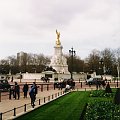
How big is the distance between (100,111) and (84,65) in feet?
433

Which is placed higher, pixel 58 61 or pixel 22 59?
pixel 22 59

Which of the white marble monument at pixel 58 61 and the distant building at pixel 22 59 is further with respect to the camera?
the distant building at pixel 22 59

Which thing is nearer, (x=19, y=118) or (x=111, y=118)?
(x=111, y=118)

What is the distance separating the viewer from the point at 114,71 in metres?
134

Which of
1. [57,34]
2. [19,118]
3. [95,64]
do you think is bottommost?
[19,118]

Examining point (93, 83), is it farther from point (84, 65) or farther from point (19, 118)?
point (84, 65)

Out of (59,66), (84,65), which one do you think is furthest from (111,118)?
(84,65)

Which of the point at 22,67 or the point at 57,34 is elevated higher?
the point at 57,34

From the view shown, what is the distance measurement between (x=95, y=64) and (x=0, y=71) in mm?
38141

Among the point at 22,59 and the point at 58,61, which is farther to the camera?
the point at 22,59

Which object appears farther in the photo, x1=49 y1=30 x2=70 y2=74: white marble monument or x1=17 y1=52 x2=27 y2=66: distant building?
x1=17 y1=52 x2=27 y2=66: distant building

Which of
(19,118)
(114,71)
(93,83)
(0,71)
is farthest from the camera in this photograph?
(114,71)

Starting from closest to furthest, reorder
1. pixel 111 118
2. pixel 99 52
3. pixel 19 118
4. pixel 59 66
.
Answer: pixel 111 118
pixel 19 118
pixel 59 66
pixel 99 52

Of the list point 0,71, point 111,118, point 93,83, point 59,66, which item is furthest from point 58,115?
point 0,71
